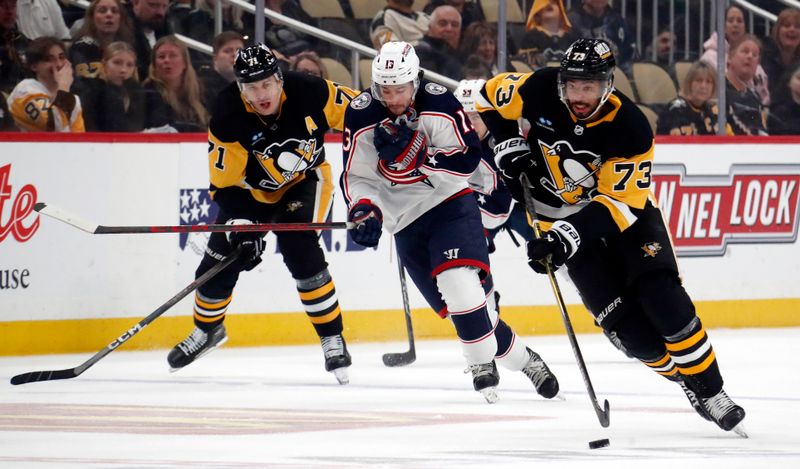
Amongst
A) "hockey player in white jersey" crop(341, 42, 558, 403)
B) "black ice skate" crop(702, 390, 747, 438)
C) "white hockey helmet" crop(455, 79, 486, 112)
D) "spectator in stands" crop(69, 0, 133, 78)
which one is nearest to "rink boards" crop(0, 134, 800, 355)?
"spectator in stands" crop(69, 0, 133, 78)

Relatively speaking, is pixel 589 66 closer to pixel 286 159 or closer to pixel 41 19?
pixel 286 159

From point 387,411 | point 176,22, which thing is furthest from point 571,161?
point 176,22

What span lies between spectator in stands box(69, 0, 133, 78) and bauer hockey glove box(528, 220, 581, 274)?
9.97 ft

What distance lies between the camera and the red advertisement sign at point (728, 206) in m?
7.65

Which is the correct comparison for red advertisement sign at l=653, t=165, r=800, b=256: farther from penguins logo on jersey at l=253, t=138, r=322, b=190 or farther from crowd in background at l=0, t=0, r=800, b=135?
penguins logo on jersey at l=253, t=138, r=322, b=190

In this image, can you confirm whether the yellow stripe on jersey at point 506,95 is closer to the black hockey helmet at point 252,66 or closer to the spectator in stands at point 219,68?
the black hockey helmet at point 252,66

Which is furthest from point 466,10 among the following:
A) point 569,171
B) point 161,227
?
point 569,171

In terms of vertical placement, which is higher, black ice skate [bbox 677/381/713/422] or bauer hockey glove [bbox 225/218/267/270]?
bauer hockey glove [bbox 225/218/267/270]

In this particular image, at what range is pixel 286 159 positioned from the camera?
5.40 m

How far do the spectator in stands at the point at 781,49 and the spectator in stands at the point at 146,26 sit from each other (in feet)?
A: 11.9

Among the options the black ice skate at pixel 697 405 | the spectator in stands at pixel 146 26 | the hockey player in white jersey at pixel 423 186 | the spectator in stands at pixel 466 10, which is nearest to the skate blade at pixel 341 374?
the hockey player in white jersey at pixel 423 186

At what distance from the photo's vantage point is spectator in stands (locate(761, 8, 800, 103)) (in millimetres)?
8258

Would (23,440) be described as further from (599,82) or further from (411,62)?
(599,82)

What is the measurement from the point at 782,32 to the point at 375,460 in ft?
18.1
